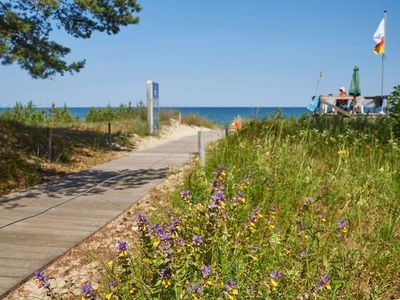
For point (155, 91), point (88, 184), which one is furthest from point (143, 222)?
point (155, 91)

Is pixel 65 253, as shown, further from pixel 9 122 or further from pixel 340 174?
pixel 9 122

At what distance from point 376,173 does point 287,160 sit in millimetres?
1174

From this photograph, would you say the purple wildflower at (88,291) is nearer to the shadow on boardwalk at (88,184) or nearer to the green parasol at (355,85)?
the shadow on boardwalk at (88,184)

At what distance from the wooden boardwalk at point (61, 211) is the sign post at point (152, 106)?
842cm

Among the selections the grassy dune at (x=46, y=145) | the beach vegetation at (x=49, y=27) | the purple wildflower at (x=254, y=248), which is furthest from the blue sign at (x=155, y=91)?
the purple wildflower at (x=254, y=248)

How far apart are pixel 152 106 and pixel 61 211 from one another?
→ 13.1 meters

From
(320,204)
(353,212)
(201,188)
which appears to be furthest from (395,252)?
(201,188)

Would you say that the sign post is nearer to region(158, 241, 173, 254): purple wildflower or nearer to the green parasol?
the green parasol

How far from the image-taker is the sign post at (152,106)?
61.4 ft

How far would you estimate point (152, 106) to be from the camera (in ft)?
61.9

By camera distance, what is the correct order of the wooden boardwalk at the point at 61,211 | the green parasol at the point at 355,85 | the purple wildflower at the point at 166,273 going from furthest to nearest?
→ the green parasol at the point at 355,85, the wooden boardwalk at the point at 61,211, the purple wildflower at the point at 166,273

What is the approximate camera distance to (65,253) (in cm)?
445

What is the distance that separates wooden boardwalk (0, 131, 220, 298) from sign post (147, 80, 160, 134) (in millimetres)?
8419

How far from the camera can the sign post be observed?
61.4 feet
